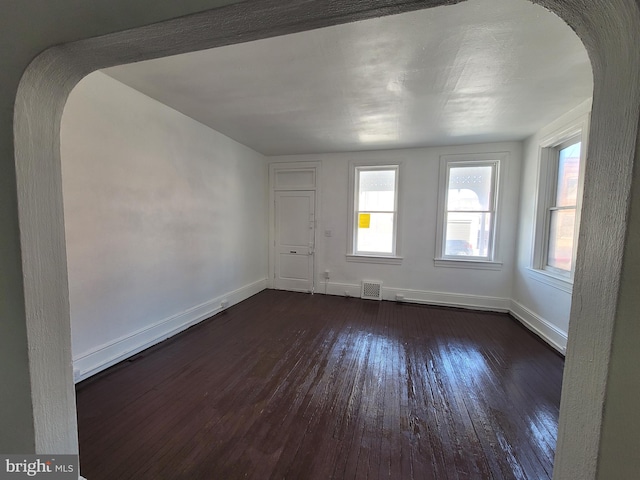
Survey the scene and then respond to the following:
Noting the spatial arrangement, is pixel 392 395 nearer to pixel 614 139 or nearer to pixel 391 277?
pixel 614 139

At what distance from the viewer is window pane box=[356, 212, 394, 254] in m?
4.68

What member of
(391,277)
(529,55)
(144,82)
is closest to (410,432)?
(529,55)

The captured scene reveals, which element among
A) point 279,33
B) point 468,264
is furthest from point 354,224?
point 279,33

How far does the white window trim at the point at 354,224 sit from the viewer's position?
14.8 ft

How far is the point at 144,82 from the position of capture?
2359mm

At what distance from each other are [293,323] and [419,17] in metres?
3.28

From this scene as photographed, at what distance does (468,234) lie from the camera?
429 centimetres

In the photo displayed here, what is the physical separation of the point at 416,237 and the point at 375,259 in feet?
2.60

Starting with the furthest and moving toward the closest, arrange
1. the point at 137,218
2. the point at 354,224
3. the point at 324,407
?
the point at 354,224, the point at 137,218, the point at 324,407

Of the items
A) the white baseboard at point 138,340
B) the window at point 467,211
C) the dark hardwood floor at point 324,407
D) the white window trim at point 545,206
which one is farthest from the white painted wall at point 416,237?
the white baseboard at point 138,340

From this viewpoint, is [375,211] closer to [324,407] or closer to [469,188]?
[469,188]

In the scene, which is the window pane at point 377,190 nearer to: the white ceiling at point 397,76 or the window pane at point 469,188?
the window pane at point 469,188

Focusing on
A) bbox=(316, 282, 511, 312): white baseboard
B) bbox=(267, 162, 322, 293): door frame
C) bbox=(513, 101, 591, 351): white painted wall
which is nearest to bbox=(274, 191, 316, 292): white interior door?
bbox=(267, 162, 322, 293): door frame

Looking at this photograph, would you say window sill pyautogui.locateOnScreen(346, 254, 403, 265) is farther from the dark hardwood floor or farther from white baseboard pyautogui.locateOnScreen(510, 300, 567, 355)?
white baseboard pyautogui.locateOnScreen(510, 300, 567, 355)
